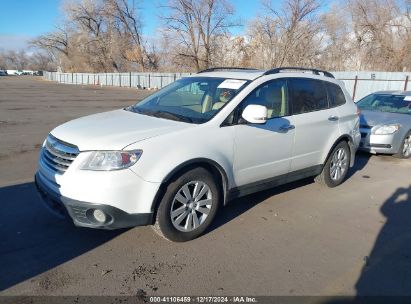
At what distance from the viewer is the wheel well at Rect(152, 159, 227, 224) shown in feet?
11.5

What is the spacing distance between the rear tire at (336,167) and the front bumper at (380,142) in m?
2.25

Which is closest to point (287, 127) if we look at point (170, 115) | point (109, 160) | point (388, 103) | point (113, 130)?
point (170, 115)

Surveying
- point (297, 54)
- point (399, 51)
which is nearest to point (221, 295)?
point (297, 54)

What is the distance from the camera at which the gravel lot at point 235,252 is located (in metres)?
3.12

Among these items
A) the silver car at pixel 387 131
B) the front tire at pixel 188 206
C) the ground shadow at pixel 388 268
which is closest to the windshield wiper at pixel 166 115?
the front tire at pixel 188 206

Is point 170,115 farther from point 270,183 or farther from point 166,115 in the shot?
point 270,183

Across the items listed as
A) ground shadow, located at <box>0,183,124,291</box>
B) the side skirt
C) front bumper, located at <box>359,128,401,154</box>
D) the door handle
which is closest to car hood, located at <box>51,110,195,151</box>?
ground shadow, located at <box>0,183,124,291</box>

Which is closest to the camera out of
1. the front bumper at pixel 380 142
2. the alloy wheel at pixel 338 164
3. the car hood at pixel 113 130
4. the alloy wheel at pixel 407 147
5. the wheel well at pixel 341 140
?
the car hood at pixel 113 130

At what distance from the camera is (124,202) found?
3311mm

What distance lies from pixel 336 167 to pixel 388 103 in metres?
4.21

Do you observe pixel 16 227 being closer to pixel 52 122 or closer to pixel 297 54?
pixel 52 122

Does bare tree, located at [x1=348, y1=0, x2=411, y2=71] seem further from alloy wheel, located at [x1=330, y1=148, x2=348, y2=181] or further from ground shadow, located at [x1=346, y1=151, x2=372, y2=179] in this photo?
alloy wheel, located at [x1=330, y1=148, x2=348, y2=181]

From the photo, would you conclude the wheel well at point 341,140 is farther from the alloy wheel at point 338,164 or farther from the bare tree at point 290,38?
the bare tree at point 290,38

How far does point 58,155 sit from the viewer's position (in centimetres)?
356
